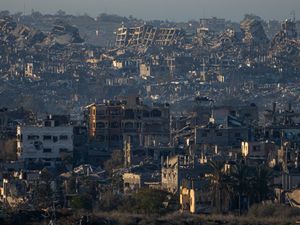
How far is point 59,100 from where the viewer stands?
317 ft

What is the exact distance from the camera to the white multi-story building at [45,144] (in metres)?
55.7

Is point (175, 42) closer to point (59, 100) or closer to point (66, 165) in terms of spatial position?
point (59, 100)

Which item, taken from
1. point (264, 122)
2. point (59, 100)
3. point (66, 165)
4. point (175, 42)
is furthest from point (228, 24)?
point (66, 165)

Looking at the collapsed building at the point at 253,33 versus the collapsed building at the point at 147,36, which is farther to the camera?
the collapsed building at the point at 147,36

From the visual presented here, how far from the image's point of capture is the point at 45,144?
2221 inches

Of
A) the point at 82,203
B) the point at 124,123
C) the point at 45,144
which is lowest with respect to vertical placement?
the point at 82,203

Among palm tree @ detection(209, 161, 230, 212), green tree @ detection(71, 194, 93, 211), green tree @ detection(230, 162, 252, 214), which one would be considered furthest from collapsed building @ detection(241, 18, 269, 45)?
green tree @ detection(71, 194, 93, 211)

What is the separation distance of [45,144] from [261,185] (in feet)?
55.9

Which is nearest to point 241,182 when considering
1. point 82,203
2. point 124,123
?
point 82,203

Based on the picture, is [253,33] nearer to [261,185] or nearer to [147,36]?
[147,36]

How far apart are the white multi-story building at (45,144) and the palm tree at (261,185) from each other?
49.7 feet

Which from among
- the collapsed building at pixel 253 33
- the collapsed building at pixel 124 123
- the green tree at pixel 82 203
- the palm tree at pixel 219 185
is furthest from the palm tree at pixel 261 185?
the collapsed building at pixel 253 33

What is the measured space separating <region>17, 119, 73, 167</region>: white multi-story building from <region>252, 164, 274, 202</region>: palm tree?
49.7ft

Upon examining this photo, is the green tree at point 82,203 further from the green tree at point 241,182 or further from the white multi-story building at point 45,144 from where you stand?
the white multi-story building at point 45,144
